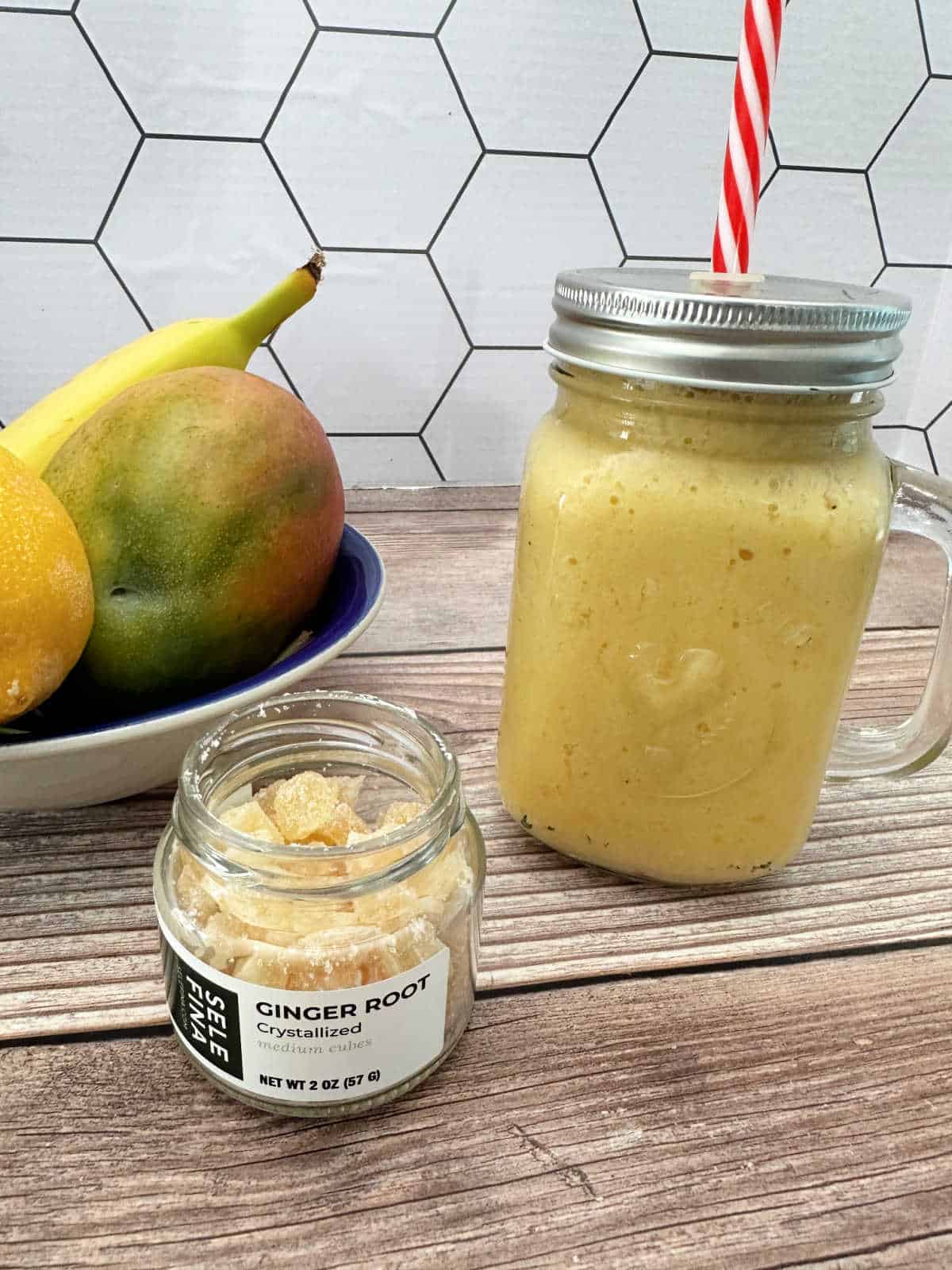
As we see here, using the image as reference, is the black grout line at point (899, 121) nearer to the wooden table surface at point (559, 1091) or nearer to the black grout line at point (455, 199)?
the black grout line at point (455, 199)

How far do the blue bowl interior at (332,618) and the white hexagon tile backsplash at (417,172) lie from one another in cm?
35

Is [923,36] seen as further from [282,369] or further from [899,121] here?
[282,369]

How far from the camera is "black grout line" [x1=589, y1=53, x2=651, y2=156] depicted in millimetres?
797

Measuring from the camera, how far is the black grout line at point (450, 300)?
835mm

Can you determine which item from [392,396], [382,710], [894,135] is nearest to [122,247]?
[392,396]

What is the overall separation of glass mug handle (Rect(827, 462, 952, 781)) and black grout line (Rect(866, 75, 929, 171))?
595 millimetres

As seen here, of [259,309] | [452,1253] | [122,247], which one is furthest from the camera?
[122,247]

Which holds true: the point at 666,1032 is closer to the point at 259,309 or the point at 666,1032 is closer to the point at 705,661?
the point at 705,661

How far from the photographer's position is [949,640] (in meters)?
0.43

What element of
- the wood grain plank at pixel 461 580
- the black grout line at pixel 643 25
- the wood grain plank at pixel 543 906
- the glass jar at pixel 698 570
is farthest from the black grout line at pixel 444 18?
the wood grain plank at pixel 543 906

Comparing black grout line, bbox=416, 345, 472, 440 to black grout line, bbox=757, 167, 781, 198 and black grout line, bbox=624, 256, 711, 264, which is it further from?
black grout line, bbox=757, 167, 781, 198

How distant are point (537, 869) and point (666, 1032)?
0.10m

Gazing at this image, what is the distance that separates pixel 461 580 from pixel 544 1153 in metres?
0.47

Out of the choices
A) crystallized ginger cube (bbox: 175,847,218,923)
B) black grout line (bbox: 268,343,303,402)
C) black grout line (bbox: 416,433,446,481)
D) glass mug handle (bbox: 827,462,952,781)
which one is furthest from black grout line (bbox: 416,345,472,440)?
crystallized ginger cube (bbox: 175,847,218,923)
